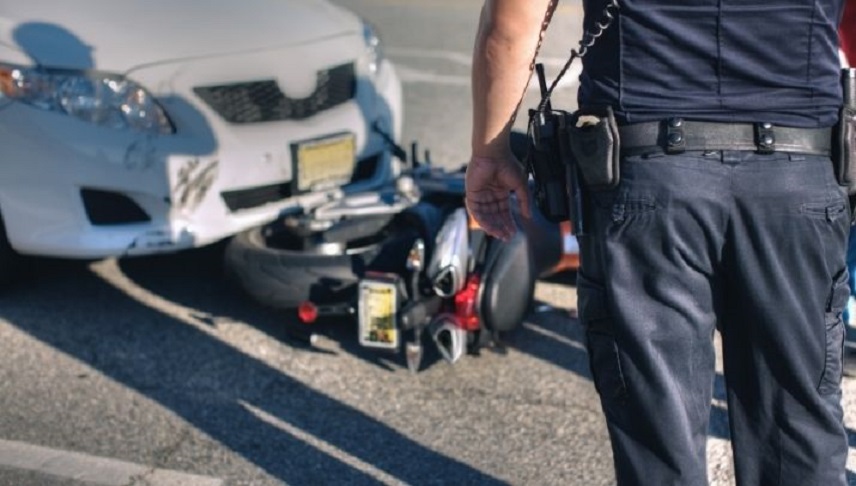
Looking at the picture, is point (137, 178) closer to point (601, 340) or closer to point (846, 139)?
point (601, 340)

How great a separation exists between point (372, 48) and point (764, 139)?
337cm

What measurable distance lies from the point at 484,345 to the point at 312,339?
60cm

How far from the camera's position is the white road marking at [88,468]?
3.86m

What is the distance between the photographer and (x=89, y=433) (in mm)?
4145

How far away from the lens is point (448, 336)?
4.38 m

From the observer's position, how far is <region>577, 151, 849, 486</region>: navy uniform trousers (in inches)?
95.5

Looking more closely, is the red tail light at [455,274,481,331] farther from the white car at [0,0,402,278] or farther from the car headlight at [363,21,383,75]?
the car headlight at [363,21,383,75]

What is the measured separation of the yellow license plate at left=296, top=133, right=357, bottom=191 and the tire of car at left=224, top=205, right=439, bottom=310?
404 millimetres

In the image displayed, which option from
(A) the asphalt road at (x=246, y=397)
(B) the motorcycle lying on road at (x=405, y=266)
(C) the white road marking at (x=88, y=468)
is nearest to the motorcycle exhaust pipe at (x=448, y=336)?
(B) the motorcycle lying on road at (x=405, y=266)

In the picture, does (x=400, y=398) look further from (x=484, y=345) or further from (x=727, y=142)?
(x=727, y=142)

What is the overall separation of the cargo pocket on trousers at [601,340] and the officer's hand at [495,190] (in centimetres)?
25

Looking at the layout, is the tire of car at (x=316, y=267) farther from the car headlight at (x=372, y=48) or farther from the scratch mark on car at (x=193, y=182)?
the car headlight at (x=372, y=48)

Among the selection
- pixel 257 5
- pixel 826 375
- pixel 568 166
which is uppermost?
pixel 257 5

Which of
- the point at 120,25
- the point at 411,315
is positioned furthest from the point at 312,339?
the point at 120,25
